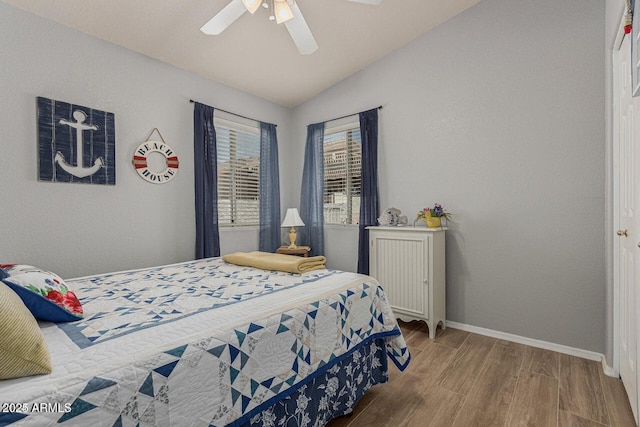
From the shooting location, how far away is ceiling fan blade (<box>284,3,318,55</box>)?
2.07 metres

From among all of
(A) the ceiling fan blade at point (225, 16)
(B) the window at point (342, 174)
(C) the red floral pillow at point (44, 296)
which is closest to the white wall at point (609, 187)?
(B) the window at point (342, 174)

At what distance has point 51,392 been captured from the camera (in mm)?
747

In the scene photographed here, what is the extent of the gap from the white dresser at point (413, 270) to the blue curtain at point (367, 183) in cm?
36

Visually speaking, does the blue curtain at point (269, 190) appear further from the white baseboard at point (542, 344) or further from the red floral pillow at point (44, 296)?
the red floral pillow at point (44, 296)

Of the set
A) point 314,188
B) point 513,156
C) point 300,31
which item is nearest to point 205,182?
point 314,188

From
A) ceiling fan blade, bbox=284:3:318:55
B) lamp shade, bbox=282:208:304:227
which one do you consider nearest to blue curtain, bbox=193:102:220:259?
lamp shade, bbox=282:208:304:227

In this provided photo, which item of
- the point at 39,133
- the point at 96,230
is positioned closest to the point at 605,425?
the point at 96,230

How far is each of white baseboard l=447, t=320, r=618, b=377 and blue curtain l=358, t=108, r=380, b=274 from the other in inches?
44.3

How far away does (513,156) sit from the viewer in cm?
261

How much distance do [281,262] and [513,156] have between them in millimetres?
2144

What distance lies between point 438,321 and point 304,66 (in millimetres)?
2938

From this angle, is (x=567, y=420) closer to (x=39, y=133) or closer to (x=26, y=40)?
(x=39, y=133)

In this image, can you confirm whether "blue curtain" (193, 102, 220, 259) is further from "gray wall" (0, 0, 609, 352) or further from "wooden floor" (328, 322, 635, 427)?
"wooden floor" (328, 322, 635, 427)

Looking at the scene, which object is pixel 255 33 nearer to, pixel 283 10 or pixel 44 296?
pixel 283 10
